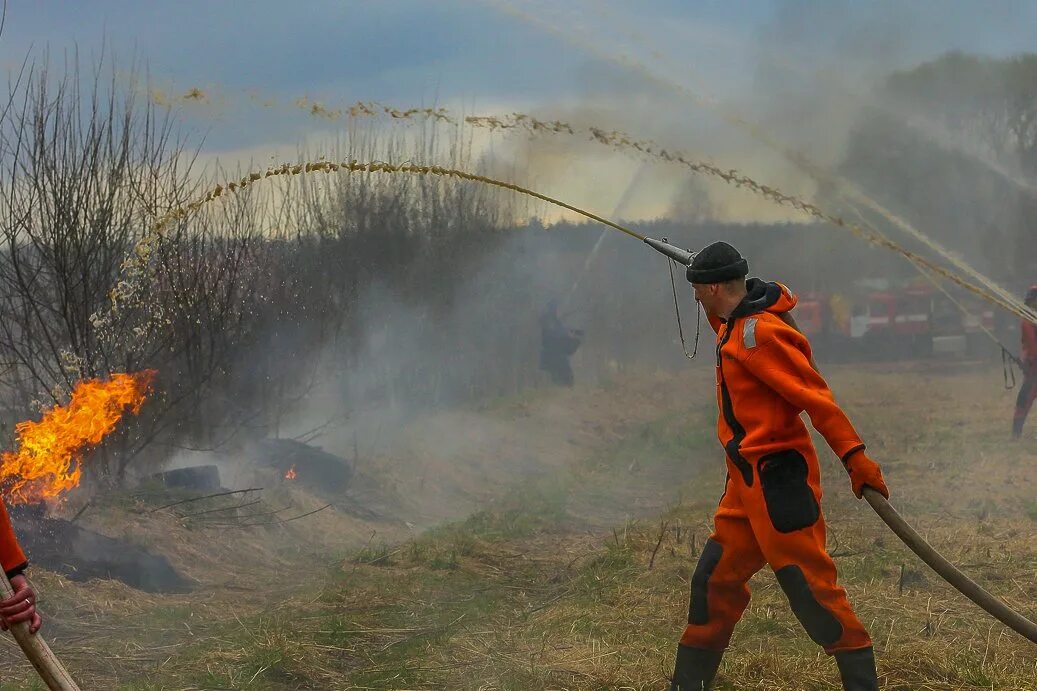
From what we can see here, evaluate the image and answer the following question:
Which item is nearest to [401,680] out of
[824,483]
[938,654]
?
[938,654]

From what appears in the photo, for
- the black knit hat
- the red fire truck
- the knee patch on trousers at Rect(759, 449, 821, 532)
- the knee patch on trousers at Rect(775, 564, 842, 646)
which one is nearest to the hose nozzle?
the black knit hat

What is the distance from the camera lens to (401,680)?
16.4 ft

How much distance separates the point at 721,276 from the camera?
421 cm

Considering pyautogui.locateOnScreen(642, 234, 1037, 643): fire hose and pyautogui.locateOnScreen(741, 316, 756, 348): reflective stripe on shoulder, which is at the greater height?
pyautogui.locateOnScreen(741, 316, 756, 348): reflective stripe on shoulder

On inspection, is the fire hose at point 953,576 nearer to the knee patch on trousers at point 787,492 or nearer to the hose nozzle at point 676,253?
the knee patch on trousers at point 787,492

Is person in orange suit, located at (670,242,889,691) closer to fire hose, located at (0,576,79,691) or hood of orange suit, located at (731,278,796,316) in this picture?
hood of orange suit, located at (731,278,796,316)

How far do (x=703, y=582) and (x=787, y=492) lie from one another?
1.82 ft

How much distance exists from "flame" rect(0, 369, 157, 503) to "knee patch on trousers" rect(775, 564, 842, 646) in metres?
6.30

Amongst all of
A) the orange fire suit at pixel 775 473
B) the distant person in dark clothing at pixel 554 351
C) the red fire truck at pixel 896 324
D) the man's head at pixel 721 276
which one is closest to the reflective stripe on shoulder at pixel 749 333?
the orange fire suit at pixel 775 473

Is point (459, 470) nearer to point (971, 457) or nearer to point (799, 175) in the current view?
point (971, 457)

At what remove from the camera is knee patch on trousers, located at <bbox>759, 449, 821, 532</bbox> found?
3.88 metres

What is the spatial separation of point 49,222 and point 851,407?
11790 millimetres

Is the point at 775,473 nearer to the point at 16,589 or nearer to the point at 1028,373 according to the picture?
the point at 16,589

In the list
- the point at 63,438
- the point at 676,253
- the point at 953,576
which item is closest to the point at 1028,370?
the point at 676,253
